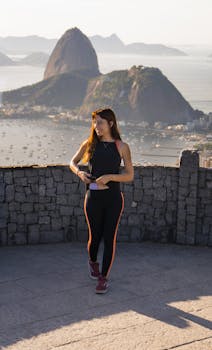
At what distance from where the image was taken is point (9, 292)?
4.65 metres

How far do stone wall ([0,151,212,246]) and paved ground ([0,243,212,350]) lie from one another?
37cm

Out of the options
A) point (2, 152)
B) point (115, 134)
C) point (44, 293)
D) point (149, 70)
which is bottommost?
point (2, 152)

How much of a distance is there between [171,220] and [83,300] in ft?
8.06

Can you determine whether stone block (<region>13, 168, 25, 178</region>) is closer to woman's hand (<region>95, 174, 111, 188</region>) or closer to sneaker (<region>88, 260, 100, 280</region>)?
sneaker (<region>88, 260, 100, 280</region>)

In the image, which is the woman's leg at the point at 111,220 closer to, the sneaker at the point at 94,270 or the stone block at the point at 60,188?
the sneaker at the point at 94,270

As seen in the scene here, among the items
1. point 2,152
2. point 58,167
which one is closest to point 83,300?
point 58,167

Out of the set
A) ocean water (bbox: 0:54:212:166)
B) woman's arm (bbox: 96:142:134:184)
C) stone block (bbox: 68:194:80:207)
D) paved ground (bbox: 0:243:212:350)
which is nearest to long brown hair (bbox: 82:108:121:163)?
woman's arm (bbox: 96:142:134:184)

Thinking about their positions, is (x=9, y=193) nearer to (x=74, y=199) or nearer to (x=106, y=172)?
(x=74, y=199)

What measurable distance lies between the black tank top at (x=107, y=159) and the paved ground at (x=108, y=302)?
994mm

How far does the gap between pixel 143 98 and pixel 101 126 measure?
17125cm

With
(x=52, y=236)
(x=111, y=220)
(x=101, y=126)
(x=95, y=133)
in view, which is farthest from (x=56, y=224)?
(x=101, y=126)

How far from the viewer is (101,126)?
446 centimetres

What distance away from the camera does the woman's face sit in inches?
176

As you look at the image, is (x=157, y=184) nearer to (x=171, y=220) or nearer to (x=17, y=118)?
(x=171, y=220)
